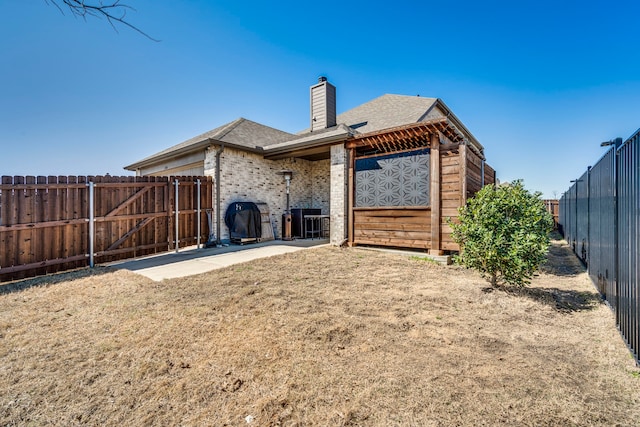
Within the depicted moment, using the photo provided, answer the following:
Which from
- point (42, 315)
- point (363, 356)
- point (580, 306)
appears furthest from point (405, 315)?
point (42, 315)

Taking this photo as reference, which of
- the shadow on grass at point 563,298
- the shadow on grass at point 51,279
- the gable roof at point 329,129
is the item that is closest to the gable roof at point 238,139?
the gable roof at point 329,129

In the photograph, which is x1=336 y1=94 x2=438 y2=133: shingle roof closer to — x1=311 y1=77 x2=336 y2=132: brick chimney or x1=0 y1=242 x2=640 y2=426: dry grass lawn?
x1=311 y1=77 x2=336 y2=132: brick chimney

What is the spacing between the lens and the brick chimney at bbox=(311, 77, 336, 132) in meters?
11.1

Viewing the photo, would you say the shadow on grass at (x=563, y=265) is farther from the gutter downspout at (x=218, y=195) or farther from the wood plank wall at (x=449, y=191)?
the gutter downspout at (x=218, y=195)

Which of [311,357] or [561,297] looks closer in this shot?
[311,357]

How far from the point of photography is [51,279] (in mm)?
4941

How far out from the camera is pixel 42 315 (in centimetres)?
339

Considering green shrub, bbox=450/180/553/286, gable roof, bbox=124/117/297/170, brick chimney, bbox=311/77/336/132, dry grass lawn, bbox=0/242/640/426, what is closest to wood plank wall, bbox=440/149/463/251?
green shrub, bbox=450/180/553/286

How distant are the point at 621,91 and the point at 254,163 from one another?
13.0 m

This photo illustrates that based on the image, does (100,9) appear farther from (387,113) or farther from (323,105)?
(387,113)

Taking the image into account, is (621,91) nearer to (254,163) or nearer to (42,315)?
(254,163)

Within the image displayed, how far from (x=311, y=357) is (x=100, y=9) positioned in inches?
120

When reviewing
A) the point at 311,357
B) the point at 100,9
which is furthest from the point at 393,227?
the point at 100,9

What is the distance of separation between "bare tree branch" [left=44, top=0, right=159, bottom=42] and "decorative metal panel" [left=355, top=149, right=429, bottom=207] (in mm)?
6106
